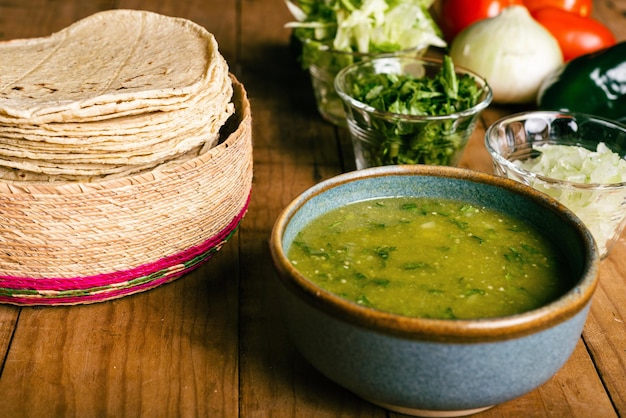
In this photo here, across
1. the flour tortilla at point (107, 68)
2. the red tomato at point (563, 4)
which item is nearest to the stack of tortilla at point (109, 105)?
the flour tortilla at point (107, 68)

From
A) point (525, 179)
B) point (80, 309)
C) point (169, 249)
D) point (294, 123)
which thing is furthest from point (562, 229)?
point (294, 123)

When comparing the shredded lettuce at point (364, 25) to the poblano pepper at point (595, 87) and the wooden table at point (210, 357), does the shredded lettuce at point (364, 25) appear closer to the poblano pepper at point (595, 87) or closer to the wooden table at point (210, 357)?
the poblano pepper at point (595, 87)

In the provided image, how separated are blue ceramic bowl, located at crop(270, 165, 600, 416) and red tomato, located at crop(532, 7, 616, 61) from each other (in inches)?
64.8

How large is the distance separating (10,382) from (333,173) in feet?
3.68

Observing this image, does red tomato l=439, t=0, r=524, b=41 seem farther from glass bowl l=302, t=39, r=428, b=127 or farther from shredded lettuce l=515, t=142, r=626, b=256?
shredded lettuce l=515, t=142, r=626, b=256

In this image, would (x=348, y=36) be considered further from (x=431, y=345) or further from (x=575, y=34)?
(x=431, y=345)

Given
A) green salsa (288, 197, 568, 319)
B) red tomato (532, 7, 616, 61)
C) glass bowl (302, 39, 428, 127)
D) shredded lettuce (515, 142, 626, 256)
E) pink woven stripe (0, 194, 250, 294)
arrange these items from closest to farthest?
green salsa (288, 197, 568, 319) < pink woven stripe (0, 194, 250, 294) < shredded lettuce (515, 142, 626, 256) < glass bowl (302, 39, 428, 127) < red tomato (532, 7, 616, 61)

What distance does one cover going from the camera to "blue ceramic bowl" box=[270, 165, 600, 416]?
47.6 inches

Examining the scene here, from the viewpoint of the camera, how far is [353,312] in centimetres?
122

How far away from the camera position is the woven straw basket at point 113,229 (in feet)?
4.94

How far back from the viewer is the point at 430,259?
150 centimetres

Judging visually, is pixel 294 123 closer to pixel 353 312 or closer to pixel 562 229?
pixel 562 229

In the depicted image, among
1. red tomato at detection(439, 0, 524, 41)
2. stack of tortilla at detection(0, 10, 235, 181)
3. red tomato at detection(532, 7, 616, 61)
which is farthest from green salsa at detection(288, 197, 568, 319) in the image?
red tomato at detection(439, 0, 524, 41)

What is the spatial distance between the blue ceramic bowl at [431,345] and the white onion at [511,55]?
1.32 m
